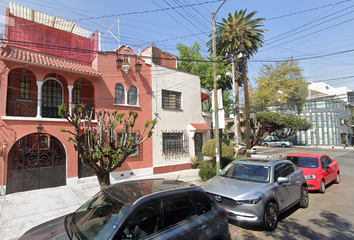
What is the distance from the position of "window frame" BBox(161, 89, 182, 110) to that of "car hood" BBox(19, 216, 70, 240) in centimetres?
1013

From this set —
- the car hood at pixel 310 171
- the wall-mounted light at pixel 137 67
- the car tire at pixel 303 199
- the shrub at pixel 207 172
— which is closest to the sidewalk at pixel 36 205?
the shrub at pixel 207 172

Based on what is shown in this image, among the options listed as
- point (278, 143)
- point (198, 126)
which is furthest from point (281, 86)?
point (198, 126)

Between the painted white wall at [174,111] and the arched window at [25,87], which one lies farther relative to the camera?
the painted white wall at [174,111]

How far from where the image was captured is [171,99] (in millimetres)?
13477

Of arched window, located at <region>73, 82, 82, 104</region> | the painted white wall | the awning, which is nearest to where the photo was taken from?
arched window, located at <region>73, 82, 82, 104</region>

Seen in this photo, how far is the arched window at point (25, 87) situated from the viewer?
9133mm

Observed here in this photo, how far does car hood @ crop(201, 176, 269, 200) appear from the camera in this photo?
4.71m

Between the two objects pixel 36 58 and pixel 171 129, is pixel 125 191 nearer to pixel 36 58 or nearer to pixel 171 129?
pixel 36 58

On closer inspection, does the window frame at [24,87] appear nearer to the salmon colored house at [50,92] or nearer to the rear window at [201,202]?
the salmon colored house at [50,92]

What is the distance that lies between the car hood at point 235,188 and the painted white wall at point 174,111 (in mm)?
6827

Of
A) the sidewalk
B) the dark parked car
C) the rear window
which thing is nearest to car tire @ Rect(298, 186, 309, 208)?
the sidewalk

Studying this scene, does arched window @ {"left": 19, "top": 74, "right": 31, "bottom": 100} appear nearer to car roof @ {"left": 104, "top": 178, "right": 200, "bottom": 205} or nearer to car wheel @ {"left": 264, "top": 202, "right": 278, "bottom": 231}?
car roof @ {"left": 104, "top": 178, "right": 200, "bottom": 205}

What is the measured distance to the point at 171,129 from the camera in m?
13.0

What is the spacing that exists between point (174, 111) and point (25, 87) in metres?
8.15
